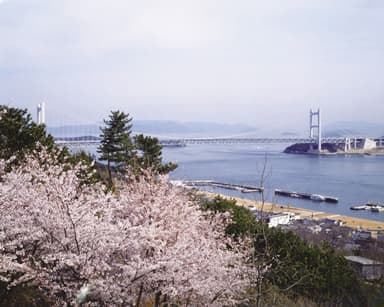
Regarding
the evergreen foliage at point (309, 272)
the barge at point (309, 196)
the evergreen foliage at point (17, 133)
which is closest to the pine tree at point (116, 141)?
the evergreen foliage at point (17, 133)

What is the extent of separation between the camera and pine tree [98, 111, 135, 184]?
Result: 943cm

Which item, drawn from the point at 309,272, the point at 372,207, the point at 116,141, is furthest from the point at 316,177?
the point at 309,272

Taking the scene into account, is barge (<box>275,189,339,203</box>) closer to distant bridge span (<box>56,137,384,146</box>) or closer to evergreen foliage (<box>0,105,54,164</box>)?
distant bridge span (<box>56,137,384,146</box>)

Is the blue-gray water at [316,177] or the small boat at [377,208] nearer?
the small boat at [377,208]

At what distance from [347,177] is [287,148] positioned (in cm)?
1437

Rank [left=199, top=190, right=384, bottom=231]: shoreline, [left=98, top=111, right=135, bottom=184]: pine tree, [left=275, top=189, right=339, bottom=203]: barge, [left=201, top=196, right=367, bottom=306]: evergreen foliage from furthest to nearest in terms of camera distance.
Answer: [left=275, top=189, right=339, bottom=203]: barge, [left=199, top=190, right=384, bottom=231]: shoreline, [left=98, top=111, right=135, bottom=184]: pine tree, [left=201, top=196, right=367, bottom=306]: evergreen foliage

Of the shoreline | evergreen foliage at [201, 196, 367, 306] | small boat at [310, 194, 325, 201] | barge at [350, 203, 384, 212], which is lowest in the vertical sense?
the shoreline

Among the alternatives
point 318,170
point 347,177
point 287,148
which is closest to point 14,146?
point 347,177

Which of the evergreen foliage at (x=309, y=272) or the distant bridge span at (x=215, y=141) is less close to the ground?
the distant bridge span at (x=215, y=141)

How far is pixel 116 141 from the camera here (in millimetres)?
9508

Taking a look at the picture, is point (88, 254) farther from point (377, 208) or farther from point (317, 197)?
point (317, 197)

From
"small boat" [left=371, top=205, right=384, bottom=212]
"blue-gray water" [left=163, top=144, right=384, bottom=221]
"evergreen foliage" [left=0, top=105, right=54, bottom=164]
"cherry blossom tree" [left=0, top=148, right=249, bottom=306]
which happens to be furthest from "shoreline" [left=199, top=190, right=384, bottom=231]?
"cherry blossom tree" [left=0, top=148, right=249, bottom=306]

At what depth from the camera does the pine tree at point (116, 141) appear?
9.43 metres

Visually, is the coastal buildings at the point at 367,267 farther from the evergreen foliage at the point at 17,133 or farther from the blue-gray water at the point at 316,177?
the blue-gray water at the point at 316,177
